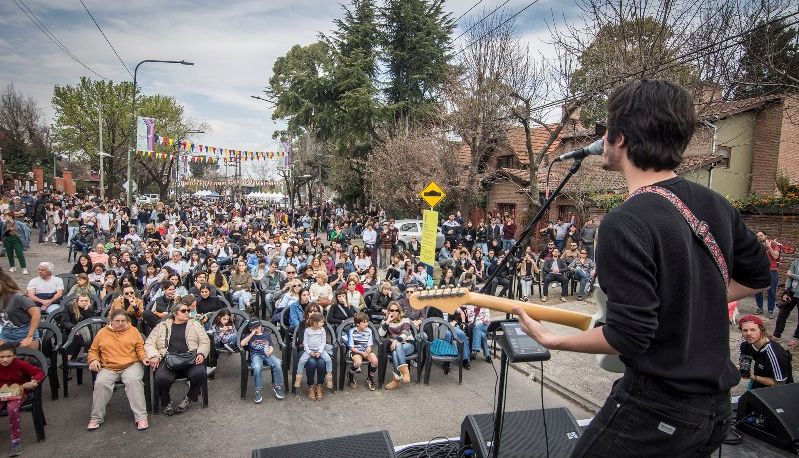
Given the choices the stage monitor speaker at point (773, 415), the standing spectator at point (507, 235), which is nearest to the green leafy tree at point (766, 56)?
the stage monitor speaker at point (773, 415)

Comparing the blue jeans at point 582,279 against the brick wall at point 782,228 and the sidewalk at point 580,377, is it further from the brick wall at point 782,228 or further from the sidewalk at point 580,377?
the brick wall at point 782,228

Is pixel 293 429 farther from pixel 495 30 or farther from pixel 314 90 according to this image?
pixel 314 90

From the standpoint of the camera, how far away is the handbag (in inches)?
239

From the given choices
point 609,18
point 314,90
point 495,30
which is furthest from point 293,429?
point 314,90

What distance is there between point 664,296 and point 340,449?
2.94 meters

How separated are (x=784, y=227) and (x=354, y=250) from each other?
1163 centimetres

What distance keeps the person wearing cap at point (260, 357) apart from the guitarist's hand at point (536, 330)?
18.2 ft

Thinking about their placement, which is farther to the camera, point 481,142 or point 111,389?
point 481,142

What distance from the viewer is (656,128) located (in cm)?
147

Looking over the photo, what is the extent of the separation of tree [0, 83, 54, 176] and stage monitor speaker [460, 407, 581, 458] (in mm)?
52277

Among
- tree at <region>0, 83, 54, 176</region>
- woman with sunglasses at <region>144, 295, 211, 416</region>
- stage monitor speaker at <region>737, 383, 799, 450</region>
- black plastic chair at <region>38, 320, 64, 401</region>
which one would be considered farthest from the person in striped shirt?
tree at <region>0, 83, 54, 176</region>

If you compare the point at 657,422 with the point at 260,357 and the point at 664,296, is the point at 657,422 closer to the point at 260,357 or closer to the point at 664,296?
the point at 664,296

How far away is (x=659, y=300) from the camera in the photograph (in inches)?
53.1

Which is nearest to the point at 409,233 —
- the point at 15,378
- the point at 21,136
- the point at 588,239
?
the point at 588,239
